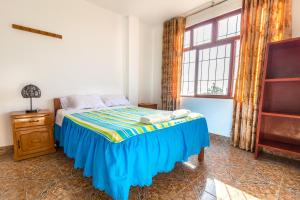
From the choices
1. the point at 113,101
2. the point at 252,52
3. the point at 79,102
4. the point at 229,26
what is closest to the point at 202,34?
the point at 229,26

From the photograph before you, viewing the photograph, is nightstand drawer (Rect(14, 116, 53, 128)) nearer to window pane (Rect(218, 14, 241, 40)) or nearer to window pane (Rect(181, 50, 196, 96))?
window pane (Rect(181, 50, 196, 96))

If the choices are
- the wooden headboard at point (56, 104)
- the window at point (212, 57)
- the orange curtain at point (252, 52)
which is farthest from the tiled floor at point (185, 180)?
the window at point (212, 57)

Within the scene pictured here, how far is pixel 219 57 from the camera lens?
307cm

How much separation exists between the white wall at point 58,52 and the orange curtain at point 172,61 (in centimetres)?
106

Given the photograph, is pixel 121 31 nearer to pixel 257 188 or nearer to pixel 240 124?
pixel 240 124

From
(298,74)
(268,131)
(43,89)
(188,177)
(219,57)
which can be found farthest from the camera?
(219,57)

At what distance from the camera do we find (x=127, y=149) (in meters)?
1.27

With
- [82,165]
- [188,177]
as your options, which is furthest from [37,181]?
[188,177]

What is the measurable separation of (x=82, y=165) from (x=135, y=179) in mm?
649

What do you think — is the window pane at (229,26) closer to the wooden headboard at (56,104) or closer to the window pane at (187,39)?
the window pane at (187,39)

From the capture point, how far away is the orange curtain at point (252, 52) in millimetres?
2191

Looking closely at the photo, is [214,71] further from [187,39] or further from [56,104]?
[56,104]

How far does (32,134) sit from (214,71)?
3423 mm

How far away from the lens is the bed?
1217 mm
